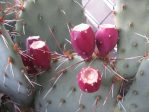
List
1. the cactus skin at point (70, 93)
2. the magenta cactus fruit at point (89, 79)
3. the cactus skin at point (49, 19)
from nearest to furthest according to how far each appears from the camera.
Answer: the magenta cactus fruit at point (89, 79) → the cactus skin at point (70, 93) → the cactus skin at point (49, 19)

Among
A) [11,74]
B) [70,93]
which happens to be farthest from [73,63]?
[11,74]

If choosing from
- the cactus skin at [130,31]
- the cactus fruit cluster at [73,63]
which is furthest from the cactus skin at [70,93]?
the cactus skin at [130,31]

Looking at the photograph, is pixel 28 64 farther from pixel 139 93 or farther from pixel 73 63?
pixel 139 93

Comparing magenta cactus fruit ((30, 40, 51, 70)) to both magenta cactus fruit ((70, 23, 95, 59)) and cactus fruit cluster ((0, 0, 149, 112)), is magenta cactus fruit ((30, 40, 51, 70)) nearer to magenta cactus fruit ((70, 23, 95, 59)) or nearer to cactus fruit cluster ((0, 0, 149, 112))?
cactus fruit cluster ((0, 0, 149, 112))

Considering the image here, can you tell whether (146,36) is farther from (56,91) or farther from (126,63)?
(56,91)

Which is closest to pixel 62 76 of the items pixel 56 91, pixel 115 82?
pixel 56 91

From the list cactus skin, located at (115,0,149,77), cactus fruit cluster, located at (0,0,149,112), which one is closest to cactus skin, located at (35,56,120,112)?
cactus fruit cluster, located at (0,0,149,112)

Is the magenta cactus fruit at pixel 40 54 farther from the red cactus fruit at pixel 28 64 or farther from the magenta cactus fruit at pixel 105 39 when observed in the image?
the magenta cactus fruit at pixel 105 39
